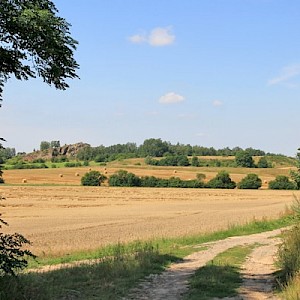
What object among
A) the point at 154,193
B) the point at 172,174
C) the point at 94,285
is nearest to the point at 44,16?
the point at 94,285

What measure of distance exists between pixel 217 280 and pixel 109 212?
37.4 metres

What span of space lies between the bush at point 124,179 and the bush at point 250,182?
1848cm

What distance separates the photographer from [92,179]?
90.5m

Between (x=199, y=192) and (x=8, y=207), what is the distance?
3549 cm

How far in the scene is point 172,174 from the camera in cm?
9694

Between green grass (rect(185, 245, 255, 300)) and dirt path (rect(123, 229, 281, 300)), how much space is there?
0.18 m

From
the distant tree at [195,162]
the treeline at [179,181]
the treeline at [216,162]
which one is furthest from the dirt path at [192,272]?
the distant tree at [195,162]

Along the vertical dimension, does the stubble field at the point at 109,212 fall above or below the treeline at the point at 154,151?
below

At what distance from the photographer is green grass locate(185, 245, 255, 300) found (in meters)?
10.0

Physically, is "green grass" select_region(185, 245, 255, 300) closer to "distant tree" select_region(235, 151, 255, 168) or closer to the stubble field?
the stubble field

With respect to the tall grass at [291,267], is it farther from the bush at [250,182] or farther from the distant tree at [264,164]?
the distant tree at [264,164]

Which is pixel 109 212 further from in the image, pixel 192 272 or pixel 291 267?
pixel 291 267

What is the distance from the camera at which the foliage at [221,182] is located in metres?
88.7

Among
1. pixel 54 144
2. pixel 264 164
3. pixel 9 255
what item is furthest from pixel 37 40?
pixel 54 144
